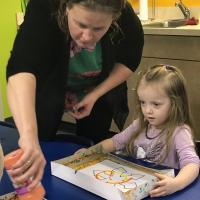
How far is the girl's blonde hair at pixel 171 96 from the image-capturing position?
136 cm

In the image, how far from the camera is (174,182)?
3.46ft

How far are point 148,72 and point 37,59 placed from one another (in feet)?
1.43

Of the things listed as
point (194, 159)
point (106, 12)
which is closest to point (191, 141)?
point (194, 159)

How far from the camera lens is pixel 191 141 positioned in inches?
50.4

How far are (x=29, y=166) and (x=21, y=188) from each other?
0.06 m

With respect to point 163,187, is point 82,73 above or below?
above

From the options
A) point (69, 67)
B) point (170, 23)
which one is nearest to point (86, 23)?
point (69, 67)

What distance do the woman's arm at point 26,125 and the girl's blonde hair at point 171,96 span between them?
46cm

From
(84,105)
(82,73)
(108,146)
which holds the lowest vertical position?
(108,146)

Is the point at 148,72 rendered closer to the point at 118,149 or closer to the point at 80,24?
the point at 118,149

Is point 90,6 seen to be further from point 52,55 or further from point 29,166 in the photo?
point 29,166

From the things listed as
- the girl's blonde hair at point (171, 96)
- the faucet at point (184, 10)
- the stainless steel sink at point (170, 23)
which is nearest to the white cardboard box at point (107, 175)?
the girl's blonde hair at point (171, 96)

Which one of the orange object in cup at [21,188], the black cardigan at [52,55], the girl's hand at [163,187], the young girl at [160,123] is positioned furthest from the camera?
the young girl at [160,123]

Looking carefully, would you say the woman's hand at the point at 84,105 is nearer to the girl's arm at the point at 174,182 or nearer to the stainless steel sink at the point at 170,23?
the girl's arm at the point at 174,182
